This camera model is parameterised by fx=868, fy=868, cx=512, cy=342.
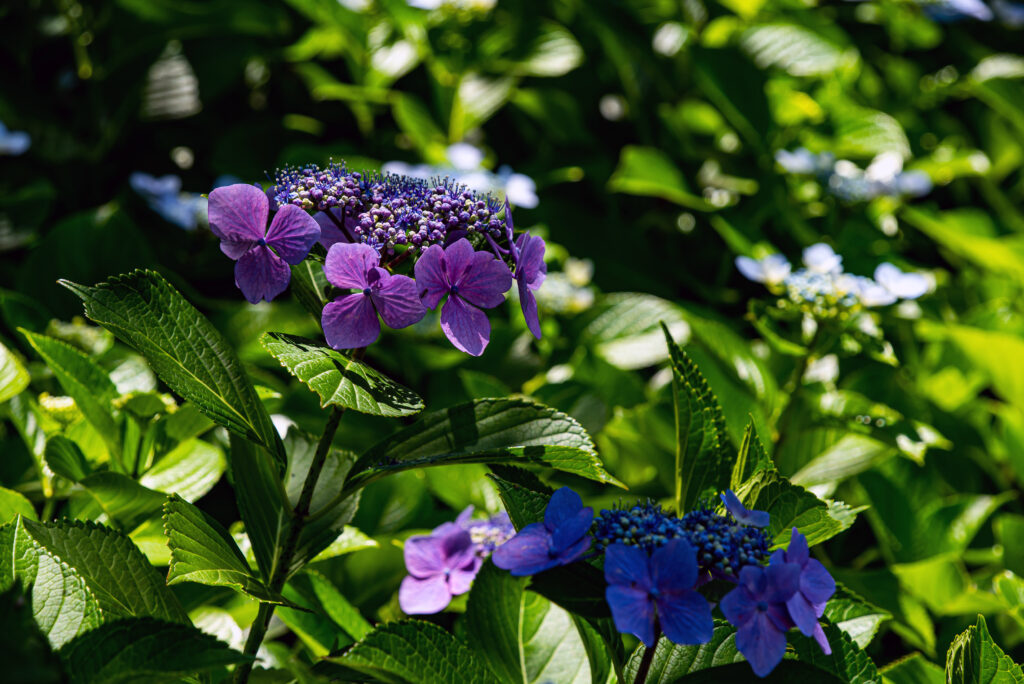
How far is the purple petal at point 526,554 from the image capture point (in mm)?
698

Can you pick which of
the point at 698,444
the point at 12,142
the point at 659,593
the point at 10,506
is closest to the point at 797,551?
the point at 659,593

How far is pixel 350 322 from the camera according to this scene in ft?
2.49

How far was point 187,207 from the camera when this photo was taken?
1.82 m

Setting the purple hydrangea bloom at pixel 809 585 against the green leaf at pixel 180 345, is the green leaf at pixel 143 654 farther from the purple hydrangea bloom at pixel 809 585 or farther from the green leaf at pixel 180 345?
the purple hydrangea bloom at pixel 809 585

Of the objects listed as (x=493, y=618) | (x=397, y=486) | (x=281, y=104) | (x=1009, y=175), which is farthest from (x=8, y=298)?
(x=1009, y=175)

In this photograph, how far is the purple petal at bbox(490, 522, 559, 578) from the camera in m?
0.70

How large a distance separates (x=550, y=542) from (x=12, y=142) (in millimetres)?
1571

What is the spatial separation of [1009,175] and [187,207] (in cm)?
239

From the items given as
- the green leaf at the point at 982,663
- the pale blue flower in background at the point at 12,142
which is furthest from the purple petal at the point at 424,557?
the pale blue flower in background at the point at 12,142

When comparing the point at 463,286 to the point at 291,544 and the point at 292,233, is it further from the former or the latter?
the point at 291,544

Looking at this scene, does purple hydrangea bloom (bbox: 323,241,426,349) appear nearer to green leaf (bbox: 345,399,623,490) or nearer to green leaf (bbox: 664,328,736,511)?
green leaf (bbox: 345,399,623,490)

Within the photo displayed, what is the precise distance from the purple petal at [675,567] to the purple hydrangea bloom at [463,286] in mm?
240

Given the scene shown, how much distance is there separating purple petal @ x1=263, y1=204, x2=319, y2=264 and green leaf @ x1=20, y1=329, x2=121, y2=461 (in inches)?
16.3

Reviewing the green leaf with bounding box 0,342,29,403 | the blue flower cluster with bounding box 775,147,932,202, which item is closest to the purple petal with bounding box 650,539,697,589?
the green leaf with bounding box 0,342,29,403
